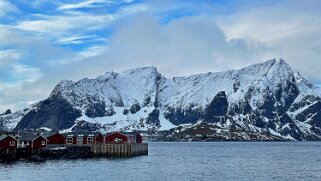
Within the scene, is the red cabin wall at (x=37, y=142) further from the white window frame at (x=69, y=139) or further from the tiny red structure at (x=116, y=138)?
the tiny red structure at (x=116, y=138)

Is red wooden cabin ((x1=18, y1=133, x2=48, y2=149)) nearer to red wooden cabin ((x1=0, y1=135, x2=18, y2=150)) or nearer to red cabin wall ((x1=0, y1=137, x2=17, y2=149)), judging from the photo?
red wooden cabin ((x1=0, y1=135, x2=18, y2=150))

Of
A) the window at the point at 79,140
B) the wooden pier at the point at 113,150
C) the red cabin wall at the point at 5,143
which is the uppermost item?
the window at the point at 79,140

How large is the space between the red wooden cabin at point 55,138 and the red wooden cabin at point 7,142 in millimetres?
21831

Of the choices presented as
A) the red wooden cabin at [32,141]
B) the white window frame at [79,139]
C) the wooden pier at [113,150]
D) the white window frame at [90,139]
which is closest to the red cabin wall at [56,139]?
the white window frame at [79,139]

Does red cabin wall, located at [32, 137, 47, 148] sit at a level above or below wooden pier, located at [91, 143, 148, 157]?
above

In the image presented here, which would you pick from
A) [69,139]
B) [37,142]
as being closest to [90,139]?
[69,139]

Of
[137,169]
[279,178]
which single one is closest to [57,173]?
[137,169]

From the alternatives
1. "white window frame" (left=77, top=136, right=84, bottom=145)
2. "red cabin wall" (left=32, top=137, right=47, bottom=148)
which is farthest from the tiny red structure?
"red cabin wall" (left=32, top=137, right=47, bottom=148)

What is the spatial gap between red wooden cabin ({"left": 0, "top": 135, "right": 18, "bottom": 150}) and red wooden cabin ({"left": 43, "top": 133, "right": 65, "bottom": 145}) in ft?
71.6

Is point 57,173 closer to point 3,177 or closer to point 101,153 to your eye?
point 3,177

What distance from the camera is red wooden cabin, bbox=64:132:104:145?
554 ft

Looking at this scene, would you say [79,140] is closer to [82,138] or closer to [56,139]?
[82,138]

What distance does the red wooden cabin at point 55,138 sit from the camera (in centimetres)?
16275

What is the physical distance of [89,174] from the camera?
10450cm
